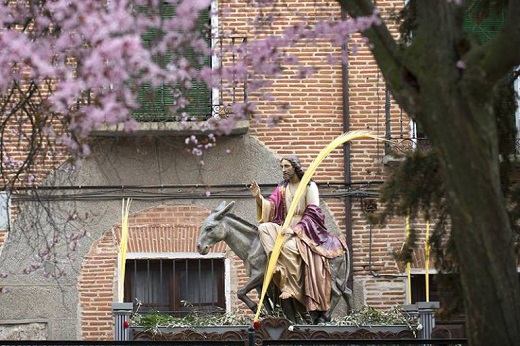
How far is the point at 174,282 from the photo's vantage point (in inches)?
765

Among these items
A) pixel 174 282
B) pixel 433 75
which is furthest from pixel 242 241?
pixel 433 75

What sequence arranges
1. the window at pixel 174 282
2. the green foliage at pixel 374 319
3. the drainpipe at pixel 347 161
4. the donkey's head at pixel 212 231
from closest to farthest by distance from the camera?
1. the green foliage at pixel 374 319
2. the donkey's head at pixel 212 231
3. the window at pixel 174 282
4. the drainpipe at pixel 347 161

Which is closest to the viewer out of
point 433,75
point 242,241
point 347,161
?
point 433,75

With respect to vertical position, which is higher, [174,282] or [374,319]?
[174,282]

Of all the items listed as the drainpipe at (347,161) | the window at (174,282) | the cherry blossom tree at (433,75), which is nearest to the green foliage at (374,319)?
the drainpipe at (347,161)

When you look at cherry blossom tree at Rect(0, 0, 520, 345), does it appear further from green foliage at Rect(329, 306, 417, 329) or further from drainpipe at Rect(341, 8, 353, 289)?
drainpipe at Rect(341, 8, 353, 289)

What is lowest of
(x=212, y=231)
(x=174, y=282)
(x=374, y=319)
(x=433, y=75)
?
(x=374, y=319)

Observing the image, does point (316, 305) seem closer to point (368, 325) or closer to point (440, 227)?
point (368, 325)

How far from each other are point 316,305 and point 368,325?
0.66 m

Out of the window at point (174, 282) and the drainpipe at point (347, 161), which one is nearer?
the window at point (174, 282)

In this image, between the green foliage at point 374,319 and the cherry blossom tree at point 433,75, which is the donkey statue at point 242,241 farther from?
the cherry blossom tree at point 433,75

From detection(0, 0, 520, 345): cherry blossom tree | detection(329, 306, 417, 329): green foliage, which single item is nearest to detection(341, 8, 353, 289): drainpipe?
detection(329, 306, 417, 329): green foliage

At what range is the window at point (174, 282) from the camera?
1939cm

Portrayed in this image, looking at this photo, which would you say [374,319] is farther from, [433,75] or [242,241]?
[433,75]
